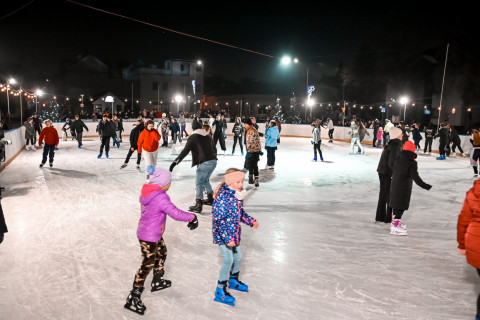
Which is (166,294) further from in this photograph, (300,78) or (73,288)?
(300,78)

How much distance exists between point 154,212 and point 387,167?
3866mm

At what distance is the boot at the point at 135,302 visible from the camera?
3354mm

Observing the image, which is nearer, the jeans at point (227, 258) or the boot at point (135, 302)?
the boot at point (135, 302)

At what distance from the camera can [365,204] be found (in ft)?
24.9

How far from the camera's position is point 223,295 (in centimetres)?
357

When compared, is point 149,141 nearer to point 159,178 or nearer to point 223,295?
point 159,178

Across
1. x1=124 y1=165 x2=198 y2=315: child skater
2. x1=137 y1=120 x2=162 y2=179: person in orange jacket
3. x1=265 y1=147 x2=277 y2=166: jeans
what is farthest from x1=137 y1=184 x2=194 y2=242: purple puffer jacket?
x1=265 y1=147 x2=277 y2=166: jeans

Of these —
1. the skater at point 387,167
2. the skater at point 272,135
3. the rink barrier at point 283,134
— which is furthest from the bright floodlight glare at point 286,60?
the skater at point 387,167

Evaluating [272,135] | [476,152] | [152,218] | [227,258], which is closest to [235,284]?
[227,258]

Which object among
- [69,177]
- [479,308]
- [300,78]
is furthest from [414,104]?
[479,308]

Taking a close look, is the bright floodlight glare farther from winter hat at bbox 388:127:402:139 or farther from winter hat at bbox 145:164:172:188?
winter hat at bbox 145:164:172:188

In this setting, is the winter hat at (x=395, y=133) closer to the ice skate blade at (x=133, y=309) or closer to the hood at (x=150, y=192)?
the hood at (x=150, y=192)

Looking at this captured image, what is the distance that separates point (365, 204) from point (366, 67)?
36.6 m

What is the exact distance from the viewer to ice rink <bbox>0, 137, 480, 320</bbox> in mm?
3512
